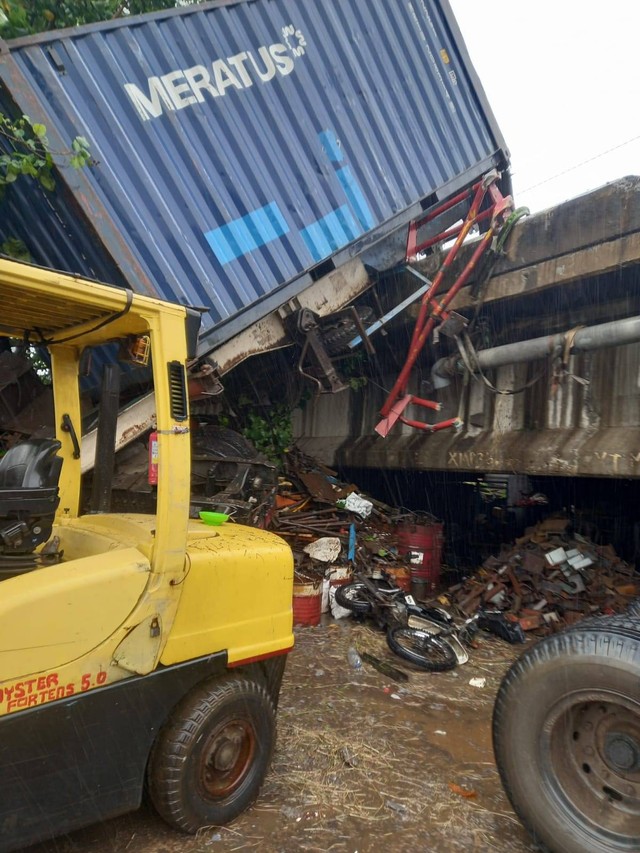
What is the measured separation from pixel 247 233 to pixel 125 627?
4.40 metres

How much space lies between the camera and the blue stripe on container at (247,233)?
5.73 meters

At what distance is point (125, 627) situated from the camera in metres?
2.45

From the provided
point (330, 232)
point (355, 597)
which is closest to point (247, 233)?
point (330, 232)

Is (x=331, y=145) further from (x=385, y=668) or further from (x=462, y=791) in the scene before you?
(x=462, y=791)

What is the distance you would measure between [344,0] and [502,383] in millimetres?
4687

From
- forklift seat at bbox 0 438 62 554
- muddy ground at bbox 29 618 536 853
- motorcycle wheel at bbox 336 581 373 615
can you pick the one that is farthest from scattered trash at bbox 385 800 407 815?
motorcycle wheel at bbox 336 581 373 615

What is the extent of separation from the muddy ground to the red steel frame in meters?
3.39

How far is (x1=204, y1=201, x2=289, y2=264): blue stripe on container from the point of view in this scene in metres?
5.73

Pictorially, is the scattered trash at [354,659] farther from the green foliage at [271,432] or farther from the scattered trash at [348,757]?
the green foliage at [271,432]

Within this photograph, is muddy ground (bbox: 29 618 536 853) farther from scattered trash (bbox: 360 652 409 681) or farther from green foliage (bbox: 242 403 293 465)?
green foliage (bbox: 242 403 293 465)

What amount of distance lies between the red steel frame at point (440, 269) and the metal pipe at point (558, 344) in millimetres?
539

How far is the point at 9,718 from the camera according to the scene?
211 centimetres

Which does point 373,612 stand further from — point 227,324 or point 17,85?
point 17,85

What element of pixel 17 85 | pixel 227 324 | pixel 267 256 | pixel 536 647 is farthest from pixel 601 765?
pixel 17 85
